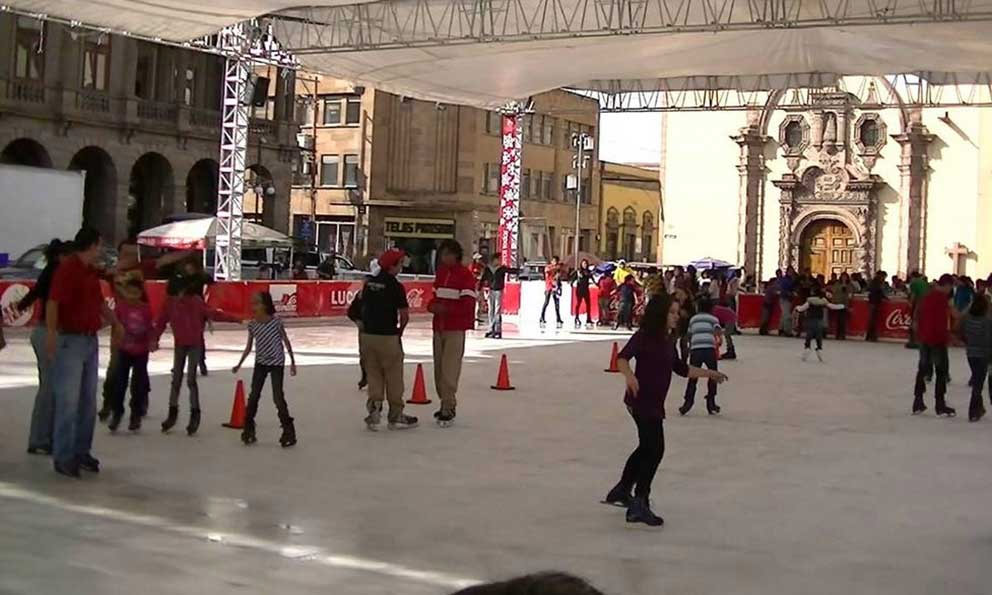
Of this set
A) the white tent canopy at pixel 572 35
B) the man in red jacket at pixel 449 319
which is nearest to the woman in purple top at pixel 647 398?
the man in red jacket at pixel 449 319

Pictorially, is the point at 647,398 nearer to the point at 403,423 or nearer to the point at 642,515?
the point at 642,515

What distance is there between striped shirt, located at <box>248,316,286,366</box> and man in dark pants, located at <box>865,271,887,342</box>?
72.6 feet

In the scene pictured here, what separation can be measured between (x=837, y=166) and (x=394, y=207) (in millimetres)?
25634

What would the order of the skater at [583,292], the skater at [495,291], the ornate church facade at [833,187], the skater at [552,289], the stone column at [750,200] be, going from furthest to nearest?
the stone column at [750,200] < the ornate church facade at [833,187] < the skater at [583,292] < the skater at [552,289] < the skater at [495,291]

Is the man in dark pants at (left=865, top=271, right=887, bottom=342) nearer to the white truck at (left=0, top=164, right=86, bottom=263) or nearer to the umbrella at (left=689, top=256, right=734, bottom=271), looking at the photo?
the umbrella at (left=689, top=256, right=734, bottom=271)

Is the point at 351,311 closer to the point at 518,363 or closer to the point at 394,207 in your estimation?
the point at 518,363

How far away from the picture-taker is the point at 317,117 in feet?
217

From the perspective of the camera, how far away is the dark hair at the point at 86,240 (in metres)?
9.55

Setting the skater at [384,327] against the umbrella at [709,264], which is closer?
the skater at [384,327]

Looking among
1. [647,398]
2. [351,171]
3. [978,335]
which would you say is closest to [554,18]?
[978,335]

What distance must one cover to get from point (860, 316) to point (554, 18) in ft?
41.2

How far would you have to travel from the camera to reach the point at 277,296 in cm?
2894

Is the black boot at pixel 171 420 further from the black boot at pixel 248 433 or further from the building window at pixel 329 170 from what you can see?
the building window at pixel 329 170

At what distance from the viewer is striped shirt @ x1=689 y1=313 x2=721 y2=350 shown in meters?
14.5
